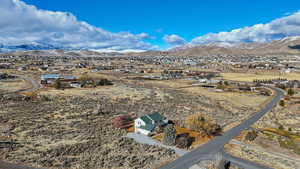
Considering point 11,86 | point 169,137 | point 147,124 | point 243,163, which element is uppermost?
point 11,86

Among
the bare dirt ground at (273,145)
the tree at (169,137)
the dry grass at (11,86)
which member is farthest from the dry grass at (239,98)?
the dry grass at (11,86)

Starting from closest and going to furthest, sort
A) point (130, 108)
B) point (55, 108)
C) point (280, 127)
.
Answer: point (280, 127), point (55, 108), point (130, 108)

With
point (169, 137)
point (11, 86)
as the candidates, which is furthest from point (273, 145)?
point (11, 86)

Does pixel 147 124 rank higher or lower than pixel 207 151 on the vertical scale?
higher

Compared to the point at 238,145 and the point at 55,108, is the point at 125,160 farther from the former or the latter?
the point at 55,108

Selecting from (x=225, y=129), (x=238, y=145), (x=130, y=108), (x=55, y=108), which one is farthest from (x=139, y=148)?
(x=55, y=108)

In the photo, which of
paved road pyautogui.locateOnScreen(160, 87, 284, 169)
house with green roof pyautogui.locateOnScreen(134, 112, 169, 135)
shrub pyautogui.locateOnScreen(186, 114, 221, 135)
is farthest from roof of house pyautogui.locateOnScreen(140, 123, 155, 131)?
paved road pyautogui.locateOnScreen(160, 87, 284, 169)

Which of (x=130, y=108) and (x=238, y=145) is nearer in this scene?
(x=238, y=145)

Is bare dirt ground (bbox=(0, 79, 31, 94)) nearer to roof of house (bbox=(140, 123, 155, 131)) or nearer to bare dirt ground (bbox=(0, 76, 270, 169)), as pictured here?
bare dirt ground (bbox=(0, 76, 270, 169))

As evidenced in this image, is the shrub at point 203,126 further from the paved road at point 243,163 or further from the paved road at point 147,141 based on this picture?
the paved road at point 147,141

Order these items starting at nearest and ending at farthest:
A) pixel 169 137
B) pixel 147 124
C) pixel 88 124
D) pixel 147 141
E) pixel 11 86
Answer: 1. pixel 169 137
2. pixel 147 141
3. pixel 147 124
4. pixel 88 124
5. pixel 11 86

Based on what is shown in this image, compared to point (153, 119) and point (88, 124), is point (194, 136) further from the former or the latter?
point (88, 124)
